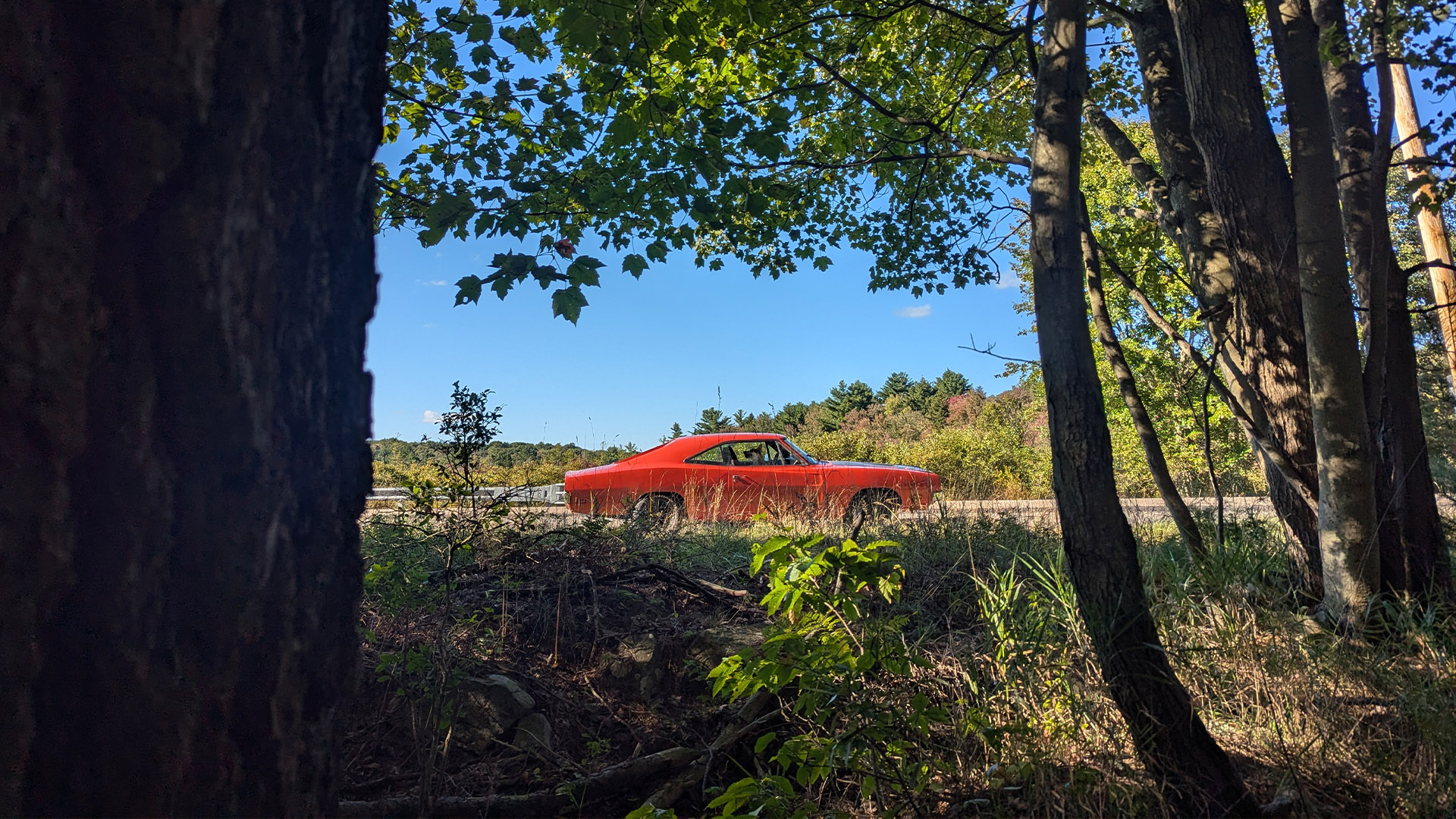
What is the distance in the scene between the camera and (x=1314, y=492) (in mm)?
3930

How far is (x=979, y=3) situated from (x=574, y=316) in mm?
5179

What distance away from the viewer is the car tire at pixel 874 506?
7.09 meters

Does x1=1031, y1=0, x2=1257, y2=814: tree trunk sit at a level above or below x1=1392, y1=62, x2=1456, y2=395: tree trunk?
below

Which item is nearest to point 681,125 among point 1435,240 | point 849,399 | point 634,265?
point 634,265

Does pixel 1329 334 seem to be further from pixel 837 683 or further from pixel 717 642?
pixel 717 642

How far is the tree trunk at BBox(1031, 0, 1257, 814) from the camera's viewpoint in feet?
7.45

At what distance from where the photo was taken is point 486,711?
10.2ft

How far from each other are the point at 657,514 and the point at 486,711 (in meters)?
4.14

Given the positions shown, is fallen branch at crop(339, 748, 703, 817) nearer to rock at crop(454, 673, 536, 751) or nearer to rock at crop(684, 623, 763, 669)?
rock at crop(454, 673, 536, 751)

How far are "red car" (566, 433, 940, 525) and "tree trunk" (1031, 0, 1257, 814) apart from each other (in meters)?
6.55

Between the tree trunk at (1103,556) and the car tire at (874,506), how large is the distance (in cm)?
403

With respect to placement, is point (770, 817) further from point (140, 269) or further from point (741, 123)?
point (741, 123)

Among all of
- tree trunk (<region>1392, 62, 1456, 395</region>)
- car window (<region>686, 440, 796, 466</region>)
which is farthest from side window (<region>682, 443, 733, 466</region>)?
tree trunk (<region>1392, 62, 1456, 395</region>)

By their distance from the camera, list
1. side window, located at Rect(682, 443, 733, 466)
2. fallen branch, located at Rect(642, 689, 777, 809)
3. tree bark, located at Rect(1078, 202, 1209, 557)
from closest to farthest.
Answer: fallen branch, located at Rect(642, 689, 777, 809)
tree bark, located at Rect(1078, 202, 1209, 557)
side window, located at Rect(682, 443, 733, 466)
